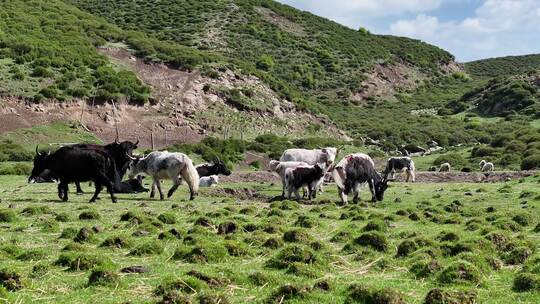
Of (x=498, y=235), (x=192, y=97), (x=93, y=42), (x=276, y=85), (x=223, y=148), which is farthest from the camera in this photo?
(x=276, y=85)

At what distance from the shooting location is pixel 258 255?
12539 millimetres

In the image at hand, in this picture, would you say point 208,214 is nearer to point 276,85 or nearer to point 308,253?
point 308,253

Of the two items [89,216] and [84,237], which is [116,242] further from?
[89,216]

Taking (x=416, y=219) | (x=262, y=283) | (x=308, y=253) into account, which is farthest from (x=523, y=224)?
(x=262, y=283)

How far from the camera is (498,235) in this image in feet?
44.0

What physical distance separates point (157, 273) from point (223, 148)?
113 ft

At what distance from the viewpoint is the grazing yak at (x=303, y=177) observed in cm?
2534

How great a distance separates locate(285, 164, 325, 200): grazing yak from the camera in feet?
83.1

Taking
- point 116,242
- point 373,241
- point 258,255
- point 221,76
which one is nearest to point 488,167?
point 373,241

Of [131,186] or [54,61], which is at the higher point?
[54,61]

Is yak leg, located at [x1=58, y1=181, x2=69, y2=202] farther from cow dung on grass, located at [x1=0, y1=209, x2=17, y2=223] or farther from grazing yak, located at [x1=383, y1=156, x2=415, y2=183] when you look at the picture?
grazing yak, located at [x1=383, y1=156, x2=415, y2=183]

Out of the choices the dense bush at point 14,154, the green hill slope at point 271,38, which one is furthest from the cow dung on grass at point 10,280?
the green hill slope at point 271,38

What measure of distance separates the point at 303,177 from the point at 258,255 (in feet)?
42.6

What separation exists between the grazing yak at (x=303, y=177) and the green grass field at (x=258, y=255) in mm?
4745
